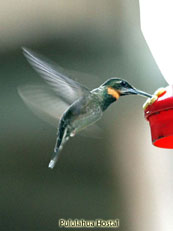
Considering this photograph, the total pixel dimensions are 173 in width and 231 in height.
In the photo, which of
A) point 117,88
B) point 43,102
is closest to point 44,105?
point 43,102

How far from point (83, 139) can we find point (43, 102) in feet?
1.15

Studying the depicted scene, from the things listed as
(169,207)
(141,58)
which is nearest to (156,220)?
(169,207)

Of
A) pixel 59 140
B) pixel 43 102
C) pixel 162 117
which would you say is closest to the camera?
pixel 162 117

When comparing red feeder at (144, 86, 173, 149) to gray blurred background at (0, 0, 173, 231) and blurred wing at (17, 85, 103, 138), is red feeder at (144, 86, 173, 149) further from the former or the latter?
gray blurred background at (0, 0, 173, 231)

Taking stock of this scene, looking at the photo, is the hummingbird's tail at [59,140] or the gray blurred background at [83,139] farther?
the gray blurred background at [83,139]

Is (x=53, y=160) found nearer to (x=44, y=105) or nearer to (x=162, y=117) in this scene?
(x=44, y=105)

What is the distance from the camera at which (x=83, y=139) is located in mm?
2771

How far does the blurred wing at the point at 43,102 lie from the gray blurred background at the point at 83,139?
49 mm

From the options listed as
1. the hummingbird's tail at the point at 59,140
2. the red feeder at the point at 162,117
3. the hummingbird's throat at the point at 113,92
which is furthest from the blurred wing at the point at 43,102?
the red feeder at the point at 162,117

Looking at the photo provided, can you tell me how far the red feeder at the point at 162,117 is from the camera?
119cm

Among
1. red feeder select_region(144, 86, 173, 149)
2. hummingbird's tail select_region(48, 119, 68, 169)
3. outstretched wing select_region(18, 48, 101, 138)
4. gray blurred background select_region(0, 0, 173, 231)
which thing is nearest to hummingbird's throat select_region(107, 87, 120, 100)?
outstretched wing select_region(18, 48, 101, 138)

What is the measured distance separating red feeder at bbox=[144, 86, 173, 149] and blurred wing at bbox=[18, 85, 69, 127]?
1.14 meters

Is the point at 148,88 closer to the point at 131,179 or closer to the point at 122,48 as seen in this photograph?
the point at 122,48

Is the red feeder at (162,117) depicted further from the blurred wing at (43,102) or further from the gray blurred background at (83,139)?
the gray blurred background at (83,139)
